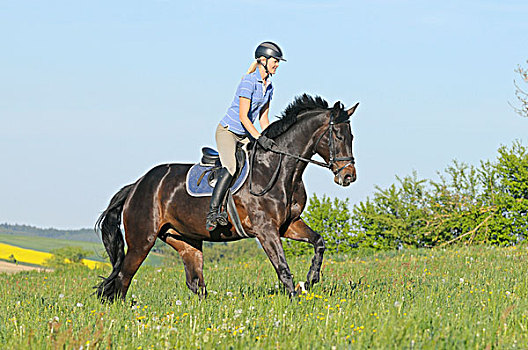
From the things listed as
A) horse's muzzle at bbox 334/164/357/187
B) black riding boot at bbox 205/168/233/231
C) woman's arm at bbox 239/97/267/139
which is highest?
woman's arm at bbox 239/97/267/139

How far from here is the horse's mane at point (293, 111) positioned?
854 centimetres

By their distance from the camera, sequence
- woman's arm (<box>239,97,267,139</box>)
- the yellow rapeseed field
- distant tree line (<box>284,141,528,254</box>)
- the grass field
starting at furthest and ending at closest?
the yellow rapeseed field
distant tree line (<box>284,141,528,254</box>)
woman's arm (<box>239,97,267,139</box>)
the grass field

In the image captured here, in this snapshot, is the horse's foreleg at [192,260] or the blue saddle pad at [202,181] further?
the horse's foreleg at [192,260]

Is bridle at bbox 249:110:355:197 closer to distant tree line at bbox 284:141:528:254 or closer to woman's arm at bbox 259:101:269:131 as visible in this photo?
woman's arm at bbox 259:101:269:131

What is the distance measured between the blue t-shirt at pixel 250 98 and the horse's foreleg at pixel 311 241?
147 cm

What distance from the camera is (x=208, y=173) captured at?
8.98 metres

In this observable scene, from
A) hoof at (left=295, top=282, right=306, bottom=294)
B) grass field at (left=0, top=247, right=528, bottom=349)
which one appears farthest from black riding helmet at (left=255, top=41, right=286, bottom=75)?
grass field at (left=0, top=247, right=528, bottom=349)

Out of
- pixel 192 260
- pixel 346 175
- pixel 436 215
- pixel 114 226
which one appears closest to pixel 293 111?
pixel 346 175

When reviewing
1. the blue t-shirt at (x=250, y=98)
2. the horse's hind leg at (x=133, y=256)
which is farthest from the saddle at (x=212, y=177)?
the horse's hind leg at (x=133, y=256)

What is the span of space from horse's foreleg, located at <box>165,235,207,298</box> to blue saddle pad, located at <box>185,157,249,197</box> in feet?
3.72

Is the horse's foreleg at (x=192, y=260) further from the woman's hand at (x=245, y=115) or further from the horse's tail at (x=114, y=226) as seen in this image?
the woman's hand at (x=245, y=115)

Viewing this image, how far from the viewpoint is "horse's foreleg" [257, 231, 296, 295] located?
8023 millimetres

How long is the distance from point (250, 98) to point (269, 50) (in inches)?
26.6

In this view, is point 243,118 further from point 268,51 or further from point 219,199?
point 219,199
